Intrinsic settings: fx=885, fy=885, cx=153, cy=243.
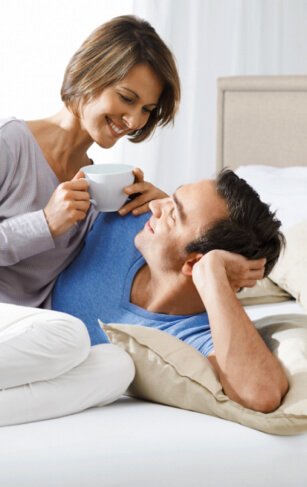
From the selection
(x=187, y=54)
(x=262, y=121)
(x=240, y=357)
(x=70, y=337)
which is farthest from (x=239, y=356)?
(x=187, y=54)

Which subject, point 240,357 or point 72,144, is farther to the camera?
point 72,144

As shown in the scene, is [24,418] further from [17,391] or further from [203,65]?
[203,65]

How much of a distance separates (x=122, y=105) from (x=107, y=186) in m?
0.23

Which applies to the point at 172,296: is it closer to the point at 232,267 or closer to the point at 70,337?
the point at 232,267

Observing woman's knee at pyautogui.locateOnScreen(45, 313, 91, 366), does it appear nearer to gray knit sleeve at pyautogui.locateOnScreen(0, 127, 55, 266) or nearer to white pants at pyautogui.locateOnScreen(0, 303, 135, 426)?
white pants at pyautogui.locateOnScreen(0, 303, 135, 426)

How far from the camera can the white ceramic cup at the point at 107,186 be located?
76.3 inches

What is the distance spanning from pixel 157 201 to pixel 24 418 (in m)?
0.67

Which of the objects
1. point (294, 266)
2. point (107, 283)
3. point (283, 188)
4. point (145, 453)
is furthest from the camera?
point (283, 188)

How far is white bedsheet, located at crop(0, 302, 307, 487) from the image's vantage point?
1.37m

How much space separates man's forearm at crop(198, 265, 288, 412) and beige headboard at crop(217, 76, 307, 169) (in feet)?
5.88

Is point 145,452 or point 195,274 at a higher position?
point 195,274

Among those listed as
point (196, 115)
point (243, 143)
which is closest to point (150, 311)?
point (243, 143)

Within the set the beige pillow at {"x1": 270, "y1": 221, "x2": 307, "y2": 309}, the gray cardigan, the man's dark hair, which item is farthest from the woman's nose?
the beige pillow at {"x1": 270, "y1": 221, "x2": 307, "y2": 309}

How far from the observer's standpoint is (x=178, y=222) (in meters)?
1.89
